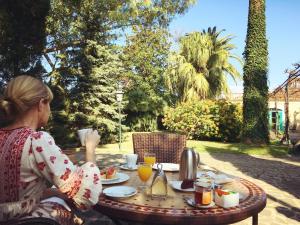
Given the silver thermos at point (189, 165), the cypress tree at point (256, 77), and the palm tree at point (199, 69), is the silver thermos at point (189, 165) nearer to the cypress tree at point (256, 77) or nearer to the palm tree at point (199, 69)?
the cypress tree at point (256, 77)

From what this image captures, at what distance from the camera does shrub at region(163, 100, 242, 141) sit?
49.5 feet

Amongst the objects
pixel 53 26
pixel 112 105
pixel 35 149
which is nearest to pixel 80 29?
pixel 53 26

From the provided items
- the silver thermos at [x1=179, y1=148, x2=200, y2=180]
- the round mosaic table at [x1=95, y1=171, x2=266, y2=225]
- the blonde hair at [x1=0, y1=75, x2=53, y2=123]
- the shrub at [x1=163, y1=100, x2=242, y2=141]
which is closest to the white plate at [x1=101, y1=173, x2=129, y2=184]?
the round mosaic table at [x1=95, y1=171, x2=266, y2=225]

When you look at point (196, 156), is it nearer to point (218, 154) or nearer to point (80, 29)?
point (218, 154)

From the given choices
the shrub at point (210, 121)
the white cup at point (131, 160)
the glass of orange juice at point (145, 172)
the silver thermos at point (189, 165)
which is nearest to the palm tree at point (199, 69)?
the shrub at point (210, 121)

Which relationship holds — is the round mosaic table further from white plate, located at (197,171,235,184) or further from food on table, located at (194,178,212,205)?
white plate, located at (197,171,235,184)

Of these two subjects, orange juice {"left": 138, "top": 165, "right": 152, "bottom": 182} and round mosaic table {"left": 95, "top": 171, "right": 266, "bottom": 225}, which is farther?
orange juice {"left": 138, "top": 165, "right": 152, "bottom": 182}

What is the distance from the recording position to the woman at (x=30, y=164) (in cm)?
163

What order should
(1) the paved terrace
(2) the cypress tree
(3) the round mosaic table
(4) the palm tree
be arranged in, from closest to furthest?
(3) the round mosaic table
(1) the paved terrace
(2) the cypress tree
(4) the palm tree

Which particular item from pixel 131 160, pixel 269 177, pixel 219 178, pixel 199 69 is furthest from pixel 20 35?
pixel 199 69

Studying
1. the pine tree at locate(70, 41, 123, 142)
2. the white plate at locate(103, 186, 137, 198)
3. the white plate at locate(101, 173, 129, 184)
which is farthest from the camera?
the pine tree at locate(70, 41, 123, 142)

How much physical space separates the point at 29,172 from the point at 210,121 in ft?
45.1

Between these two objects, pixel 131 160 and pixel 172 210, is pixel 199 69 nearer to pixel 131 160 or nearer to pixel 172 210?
pixel 131 160

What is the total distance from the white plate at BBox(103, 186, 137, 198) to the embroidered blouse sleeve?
331mm
